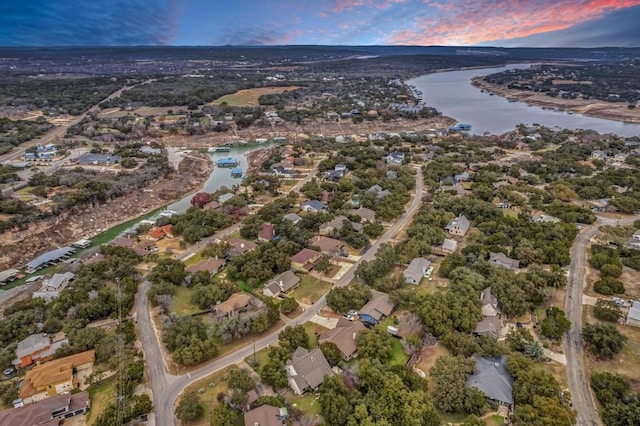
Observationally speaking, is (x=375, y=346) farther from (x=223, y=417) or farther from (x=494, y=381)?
(x=223, y=417)

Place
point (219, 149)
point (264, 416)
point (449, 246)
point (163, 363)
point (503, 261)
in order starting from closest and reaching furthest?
point (264, 416)
point (163, 363)
point (503, 261)
point (449, 246)
point (219, 149)

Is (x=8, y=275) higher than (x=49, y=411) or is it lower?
lower

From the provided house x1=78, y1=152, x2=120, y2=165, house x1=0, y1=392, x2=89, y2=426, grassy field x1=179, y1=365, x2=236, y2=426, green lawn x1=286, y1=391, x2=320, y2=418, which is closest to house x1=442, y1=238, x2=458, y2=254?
green lawn x1=286, y1=391, x2=320, y2=418

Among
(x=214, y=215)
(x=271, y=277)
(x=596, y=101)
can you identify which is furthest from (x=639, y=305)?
(x=596, y=101)

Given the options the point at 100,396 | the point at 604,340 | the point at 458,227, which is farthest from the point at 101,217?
the point at 604,340

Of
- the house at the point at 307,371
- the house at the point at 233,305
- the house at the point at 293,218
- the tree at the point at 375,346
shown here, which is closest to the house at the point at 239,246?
the house at the point at 293,218

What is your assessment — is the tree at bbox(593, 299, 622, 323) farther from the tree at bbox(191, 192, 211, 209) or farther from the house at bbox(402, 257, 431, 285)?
the tree at bbox(191, 192, 211, 209)
